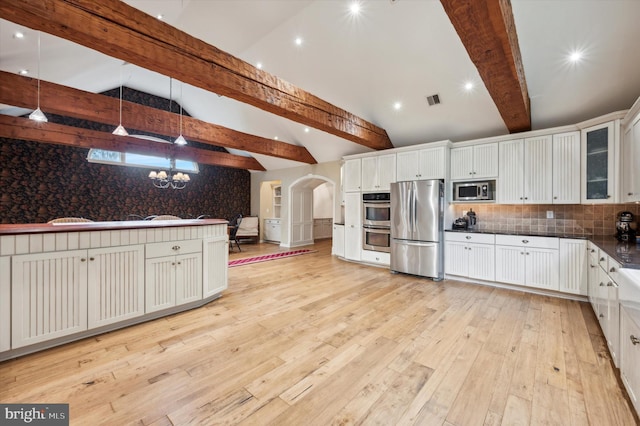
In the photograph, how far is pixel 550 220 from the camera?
159 inches

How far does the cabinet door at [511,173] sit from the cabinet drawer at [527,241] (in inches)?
22.7

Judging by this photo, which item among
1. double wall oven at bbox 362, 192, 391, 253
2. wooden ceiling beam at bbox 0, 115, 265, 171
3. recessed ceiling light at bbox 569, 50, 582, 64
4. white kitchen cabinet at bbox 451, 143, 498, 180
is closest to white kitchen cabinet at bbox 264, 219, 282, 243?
wooden ceiling beam at bbox 0, 115, 265, 171

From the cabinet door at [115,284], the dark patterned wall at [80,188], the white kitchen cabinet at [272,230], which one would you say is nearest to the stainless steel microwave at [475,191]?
the cabinet door at [115,284]

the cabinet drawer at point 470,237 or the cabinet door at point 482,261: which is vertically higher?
the cabinet drawer at point 470,237

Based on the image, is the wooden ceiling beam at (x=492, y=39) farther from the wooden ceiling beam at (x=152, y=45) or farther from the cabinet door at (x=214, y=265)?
the cabinet door at (x=214, y=265)

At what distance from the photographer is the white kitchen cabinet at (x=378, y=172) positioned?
5.18 m

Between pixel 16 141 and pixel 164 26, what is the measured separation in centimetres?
619

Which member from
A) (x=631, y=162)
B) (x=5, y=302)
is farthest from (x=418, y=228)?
(x=5, y=302)

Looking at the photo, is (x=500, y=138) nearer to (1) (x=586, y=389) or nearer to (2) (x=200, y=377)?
(1) (x=586, y=389)

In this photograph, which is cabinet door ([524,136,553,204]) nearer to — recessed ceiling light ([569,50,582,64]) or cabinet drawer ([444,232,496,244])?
cabinet drawer ([444,232,496,244])

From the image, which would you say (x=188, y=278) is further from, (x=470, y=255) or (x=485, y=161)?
(x=485, y=161)

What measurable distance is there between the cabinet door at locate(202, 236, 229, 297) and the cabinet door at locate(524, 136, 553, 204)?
4602 millimetres

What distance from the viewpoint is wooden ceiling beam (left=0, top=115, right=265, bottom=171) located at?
16.0 ft

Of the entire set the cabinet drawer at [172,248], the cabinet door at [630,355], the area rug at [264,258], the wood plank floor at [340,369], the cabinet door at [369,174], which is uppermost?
the cabinet door at [369,174]
